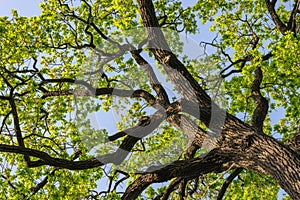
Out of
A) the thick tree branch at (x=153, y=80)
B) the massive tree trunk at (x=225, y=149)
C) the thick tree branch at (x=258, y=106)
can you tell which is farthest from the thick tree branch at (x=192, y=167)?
the thick tree branch at (x=153, y=80)

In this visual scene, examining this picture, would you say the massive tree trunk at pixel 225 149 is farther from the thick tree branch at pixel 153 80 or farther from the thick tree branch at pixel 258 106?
the thick tree branch at pixel 153 80

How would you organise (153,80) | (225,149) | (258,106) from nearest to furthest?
(225,149), (258,106), (153,80)

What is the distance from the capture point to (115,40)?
12.0m

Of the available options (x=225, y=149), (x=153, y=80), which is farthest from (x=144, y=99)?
(x=225, y=149)

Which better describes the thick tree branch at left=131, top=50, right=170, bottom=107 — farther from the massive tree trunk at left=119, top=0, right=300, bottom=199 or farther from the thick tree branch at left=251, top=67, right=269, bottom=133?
the thick tree branch at left=251, top=67, right=269, bottom=133

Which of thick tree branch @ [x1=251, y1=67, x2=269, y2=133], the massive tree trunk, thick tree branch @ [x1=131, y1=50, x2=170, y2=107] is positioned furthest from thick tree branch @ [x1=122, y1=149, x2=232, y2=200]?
thick tree branch @ [x1=131, y1=50, x2=170, y2=107]

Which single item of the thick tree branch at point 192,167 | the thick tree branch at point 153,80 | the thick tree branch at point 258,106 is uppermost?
the thick tree branch at point 153,80

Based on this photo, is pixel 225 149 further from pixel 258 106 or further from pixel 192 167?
pixel 258 106

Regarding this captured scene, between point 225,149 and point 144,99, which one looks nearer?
point 225,149

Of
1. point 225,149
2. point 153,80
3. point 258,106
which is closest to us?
point 225,149

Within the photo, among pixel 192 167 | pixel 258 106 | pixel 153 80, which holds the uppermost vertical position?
pixel 153 80

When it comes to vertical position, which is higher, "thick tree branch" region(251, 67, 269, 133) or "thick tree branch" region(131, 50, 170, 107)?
"thick tree branch" region(131, 50, 170, 107)

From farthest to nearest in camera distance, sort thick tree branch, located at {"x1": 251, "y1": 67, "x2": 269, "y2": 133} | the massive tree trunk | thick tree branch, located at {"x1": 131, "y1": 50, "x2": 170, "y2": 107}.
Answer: thick tree branch, located at {"x1": 131, "y1": 50, "x2": 170, "y2": 107} → thick tree branch, located at {"x1": 251, "y1": 67, "x2": 269, "y2": 133} → the massive tree trunk

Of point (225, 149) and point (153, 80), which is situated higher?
point (153, 80)
